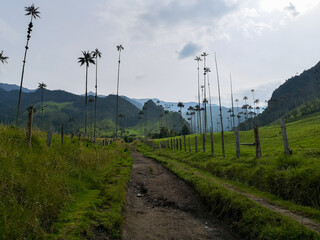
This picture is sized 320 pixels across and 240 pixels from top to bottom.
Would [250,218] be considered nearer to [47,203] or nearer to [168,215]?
[168,215]

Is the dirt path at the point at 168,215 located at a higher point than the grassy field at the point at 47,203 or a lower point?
lower

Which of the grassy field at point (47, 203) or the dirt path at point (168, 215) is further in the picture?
the dirt path at point (168, 215)

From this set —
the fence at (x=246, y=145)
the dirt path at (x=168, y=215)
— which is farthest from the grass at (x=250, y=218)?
the fence at (x=246, y=145)

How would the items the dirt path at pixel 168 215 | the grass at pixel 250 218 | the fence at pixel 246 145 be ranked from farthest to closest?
the fence at pixel 246 145, the dirt path at pixel 168 215, the grass at pixel 250 218

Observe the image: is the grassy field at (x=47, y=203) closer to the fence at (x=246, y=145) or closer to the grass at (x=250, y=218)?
the grass at (x=250, y=218)

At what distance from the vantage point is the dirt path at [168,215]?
21.5 feet

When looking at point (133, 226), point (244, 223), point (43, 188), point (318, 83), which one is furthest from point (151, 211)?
point (318, 83)

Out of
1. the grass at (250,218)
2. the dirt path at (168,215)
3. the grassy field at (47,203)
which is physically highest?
the grassy field at (47,203)

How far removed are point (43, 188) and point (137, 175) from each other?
35.2 feet

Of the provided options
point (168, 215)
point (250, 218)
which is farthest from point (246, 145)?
point (250, 218)

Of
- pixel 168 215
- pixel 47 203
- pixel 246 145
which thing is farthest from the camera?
pixel 246 145

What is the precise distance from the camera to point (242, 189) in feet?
33.4

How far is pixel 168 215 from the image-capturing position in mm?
8359

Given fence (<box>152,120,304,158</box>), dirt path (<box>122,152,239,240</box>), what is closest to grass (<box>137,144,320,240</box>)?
dirt path (<box>122,152,239,240</box>)
